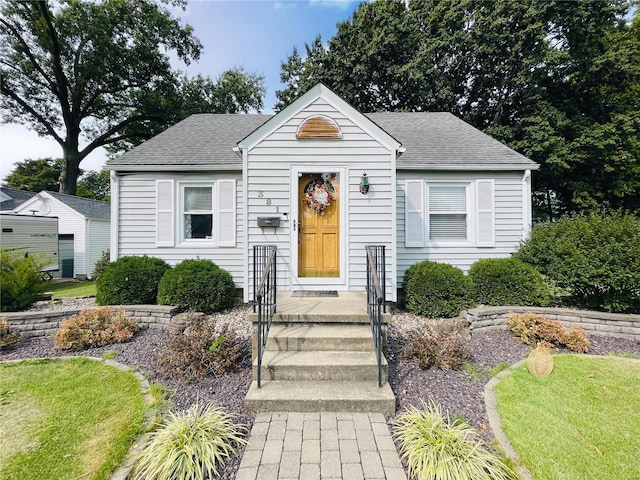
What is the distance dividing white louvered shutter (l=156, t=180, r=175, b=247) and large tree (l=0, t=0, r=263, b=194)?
41.5ft

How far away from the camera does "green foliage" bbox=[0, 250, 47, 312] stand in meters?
5.07

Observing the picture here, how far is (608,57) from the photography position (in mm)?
10828

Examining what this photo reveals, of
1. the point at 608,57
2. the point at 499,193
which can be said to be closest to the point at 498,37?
the point at 608,57

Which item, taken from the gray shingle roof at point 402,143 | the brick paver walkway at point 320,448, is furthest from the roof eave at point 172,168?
the brick paver walkway at point 320,448

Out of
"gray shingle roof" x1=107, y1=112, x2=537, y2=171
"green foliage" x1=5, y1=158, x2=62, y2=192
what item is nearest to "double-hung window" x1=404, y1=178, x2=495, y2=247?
"gray shingle roof" x1=107, y1=112, x2=537, y2=171

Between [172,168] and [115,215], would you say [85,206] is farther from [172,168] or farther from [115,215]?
[172,168]

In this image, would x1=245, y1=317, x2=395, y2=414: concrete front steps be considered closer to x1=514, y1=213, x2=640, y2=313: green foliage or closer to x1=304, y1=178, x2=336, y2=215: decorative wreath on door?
x1=304, y1=178, x2=336, y2=215: decorative wreath on door

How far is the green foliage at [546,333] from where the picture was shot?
4.09m

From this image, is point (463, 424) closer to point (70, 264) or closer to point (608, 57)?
point (608, 57)

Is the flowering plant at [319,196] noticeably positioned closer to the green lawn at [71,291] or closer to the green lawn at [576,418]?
the green lawn at [576,418]

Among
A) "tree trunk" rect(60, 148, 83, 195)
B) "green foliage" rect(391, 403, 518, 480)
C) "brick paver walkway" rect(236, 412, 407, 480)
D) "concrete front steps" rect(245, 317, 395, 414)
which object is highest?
"tree trunk" rect(60, 148, 83, 195)

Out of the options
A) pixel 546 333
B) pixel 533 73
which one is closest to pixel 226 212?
pixel 546 333

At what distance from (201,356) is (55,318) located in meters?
3.49

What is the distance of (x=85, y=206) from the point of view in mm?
13773
